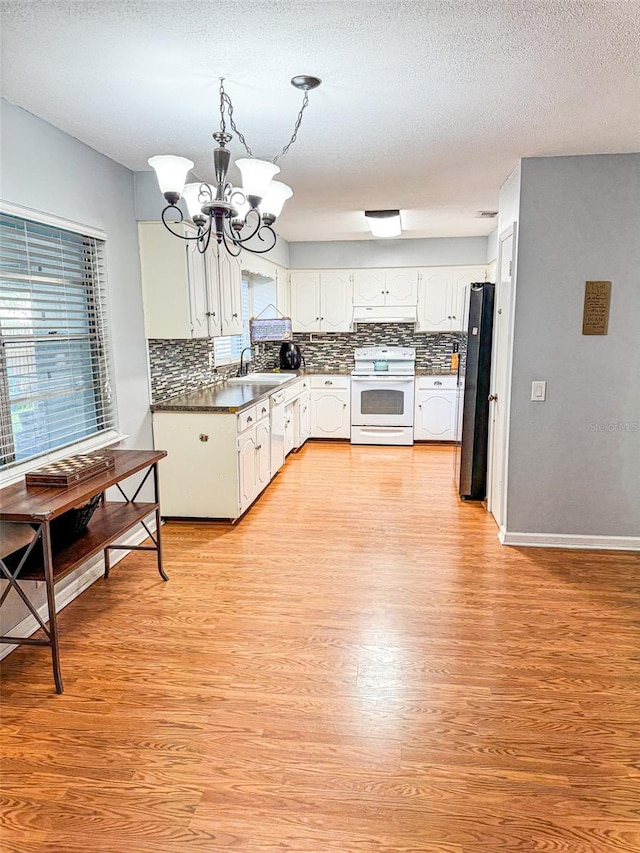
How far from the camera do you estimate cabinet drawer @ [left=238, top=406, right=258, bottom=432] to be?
13.5 ft

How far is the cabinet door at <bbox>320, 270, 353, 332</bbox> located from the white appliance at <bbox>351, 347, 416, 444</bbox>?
0.64 metres

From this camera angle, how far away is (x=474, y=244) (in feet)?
21.7

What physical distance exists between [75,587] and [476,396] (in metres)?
3.21

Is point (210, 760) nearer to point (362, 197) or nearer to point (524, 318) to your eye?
point (524, 318)

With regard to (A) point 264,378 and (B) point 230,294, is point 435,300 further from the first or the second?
(B) point 230,294

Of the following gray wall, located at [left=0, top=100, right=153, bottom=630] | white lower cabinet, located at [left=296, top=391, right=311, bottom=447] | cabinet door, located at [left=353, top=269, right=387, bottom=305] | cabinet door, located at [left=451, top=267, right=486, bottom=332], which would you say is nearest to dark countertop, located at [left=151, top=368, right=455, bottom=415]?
gray wall, located at [left=0, top=100, right=153, bottom=630]

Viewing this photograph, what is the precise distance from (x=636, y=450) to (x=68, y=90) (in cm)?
371

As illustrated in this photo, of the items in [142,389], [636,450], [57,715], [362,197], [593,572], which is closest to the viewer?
[57,715]

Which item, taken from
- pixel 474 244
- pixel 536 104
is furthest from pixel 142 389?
pixel 474 244

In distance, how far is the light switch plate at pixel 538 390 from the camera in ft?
12.0

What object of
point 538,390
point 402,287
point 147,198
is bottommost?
point 538,390

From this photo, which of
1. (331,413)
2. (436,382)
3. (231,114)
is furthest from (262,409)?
(436,382)

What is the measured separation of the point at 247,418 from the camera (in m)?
4.29

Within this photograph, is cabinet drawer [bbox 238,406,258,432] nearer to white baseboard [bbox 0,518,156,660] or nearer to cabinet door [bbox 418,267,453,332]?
white baseboard [bbox 0,518,156,660]
